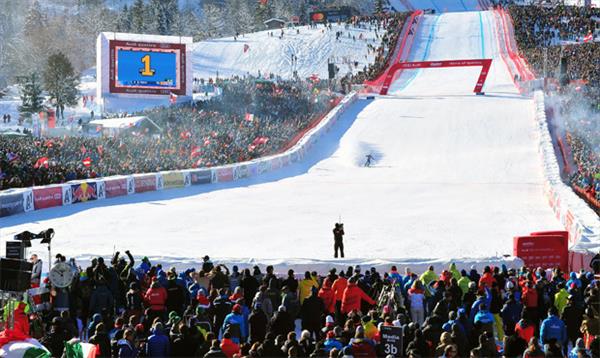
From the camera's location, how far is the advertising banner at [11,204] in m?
24.8

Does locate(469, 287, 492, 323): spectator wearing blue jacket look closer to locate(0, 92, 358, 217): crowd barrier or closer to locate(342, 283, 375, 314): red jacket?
locate(342, 283, 375, 314): red jacket

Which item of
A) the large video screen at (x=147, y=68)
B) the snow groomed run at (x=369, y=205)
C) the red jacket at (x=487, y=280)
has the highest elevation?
the large video screen at (x=147, y=68)

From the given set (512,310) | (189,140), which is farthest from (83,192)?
(512,310)

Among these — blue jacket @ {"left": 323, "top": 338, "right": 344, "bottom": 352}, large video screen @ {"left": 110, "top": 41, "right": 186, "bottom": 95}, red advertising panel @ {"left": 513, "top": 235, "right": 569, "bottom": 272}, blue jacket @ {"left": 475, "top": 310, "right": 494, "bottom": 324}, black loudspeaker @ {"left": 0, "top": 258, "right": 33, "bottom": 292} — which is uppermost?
large video screen @ {"left": 110, "top": 41, "right": 186, "bottom": 95}

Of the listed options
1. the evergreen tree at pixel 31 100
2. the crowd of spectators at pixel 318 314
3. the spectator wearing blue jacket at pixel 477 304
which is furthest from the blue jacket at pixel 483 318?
the evergreen tree at pixel 31 100

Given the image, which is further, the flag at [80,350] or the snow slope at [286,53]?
the snow slope at [286,53]

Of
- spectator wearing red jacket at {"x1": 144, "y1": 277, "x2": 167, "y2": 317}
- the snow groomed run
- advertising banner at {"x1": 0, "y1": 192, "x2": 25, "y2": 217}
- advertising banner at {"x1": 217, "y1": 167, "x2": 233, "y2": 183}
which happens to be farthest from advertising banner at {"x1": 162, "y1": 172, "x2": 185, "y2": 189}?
spectator wearing red jacket at {"x1": 144, "y1": 277, "x2": 167, "y2": 317}

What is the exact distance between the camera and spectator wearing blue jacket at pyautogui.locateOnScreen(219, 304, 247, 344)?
10852mm

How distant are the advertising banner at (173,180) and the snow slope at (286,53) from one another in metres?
38.6

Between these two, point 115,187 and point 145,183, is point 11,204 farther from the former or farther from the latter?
point 145,183

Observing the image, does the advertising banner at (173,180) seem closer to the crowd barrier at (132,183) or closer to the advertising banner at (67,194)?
the crowd barrier at (132,183)

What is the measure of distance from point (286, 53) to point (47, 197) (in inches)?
2014

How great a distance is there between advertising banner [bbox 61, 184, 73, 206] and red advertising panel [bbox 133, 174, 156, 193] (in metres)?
3.09

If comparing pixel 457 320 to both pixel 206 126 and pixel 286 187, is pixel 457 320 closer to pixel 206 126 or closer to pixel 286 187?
pixel 286 187
